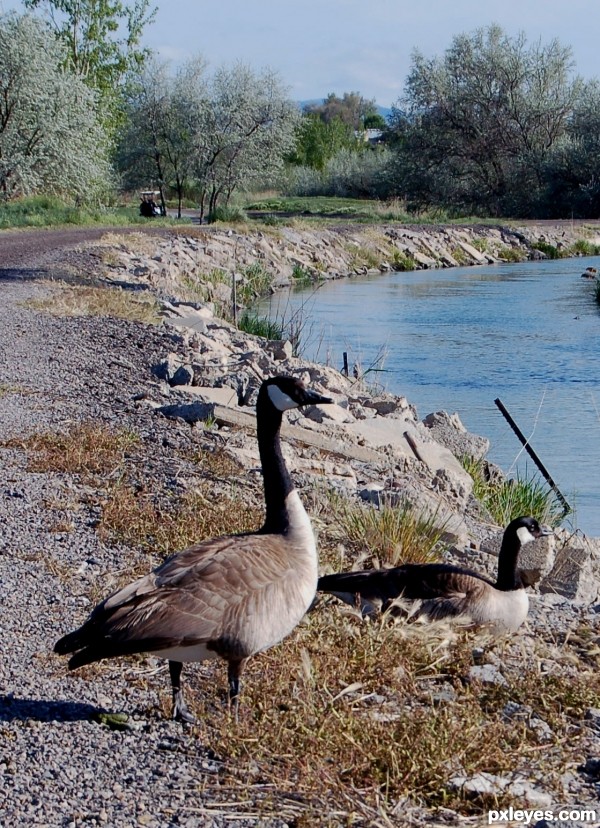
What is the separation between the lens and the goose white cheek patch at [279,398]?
4789mm

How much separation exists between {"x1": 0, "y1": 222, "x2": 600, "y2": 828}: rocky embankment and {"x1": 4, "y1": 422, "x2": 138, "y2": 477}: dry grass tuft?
108mm

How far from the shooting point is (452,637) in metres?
4.98

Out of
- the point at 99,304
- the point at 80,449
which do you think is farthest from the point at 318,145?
the point at 80,449

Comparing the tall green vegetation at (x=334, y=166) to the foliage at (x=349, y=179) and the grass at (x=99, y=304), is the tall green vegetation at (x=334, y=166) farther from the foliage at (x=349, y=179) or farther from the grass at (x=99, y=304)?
the grass at (x=99, y=304)

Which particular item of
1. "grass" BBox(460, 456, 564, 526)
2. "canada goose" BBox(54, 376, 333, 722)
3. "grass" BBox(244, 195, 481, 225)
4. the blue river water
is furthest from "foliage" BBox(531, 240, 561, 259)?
"canada goose" BBox(54, 376, 333, 722)

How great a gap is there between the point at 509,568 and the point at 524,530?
1.30 ft

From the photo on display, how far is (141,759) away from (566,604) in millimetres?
3535

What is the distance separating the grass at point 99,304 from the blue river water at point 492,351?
2826 mm

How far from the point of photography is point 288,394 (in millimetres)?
4785

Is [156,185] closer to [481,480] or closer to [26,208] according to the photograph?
[26,208]

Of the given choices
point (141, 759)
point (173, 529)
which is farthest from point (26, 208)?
point (141, 759)

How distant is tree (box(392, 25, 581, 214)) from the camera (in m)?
59.8

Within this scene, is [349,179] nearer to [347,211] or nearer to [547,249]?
[347,211]

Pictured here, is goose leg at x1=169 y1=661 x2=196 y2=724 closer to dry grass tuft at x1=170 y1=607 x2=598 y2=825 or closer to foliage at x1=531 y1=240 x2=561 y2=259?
dry grass tuft at x1=170 y1=607 x2=598 y2=825
